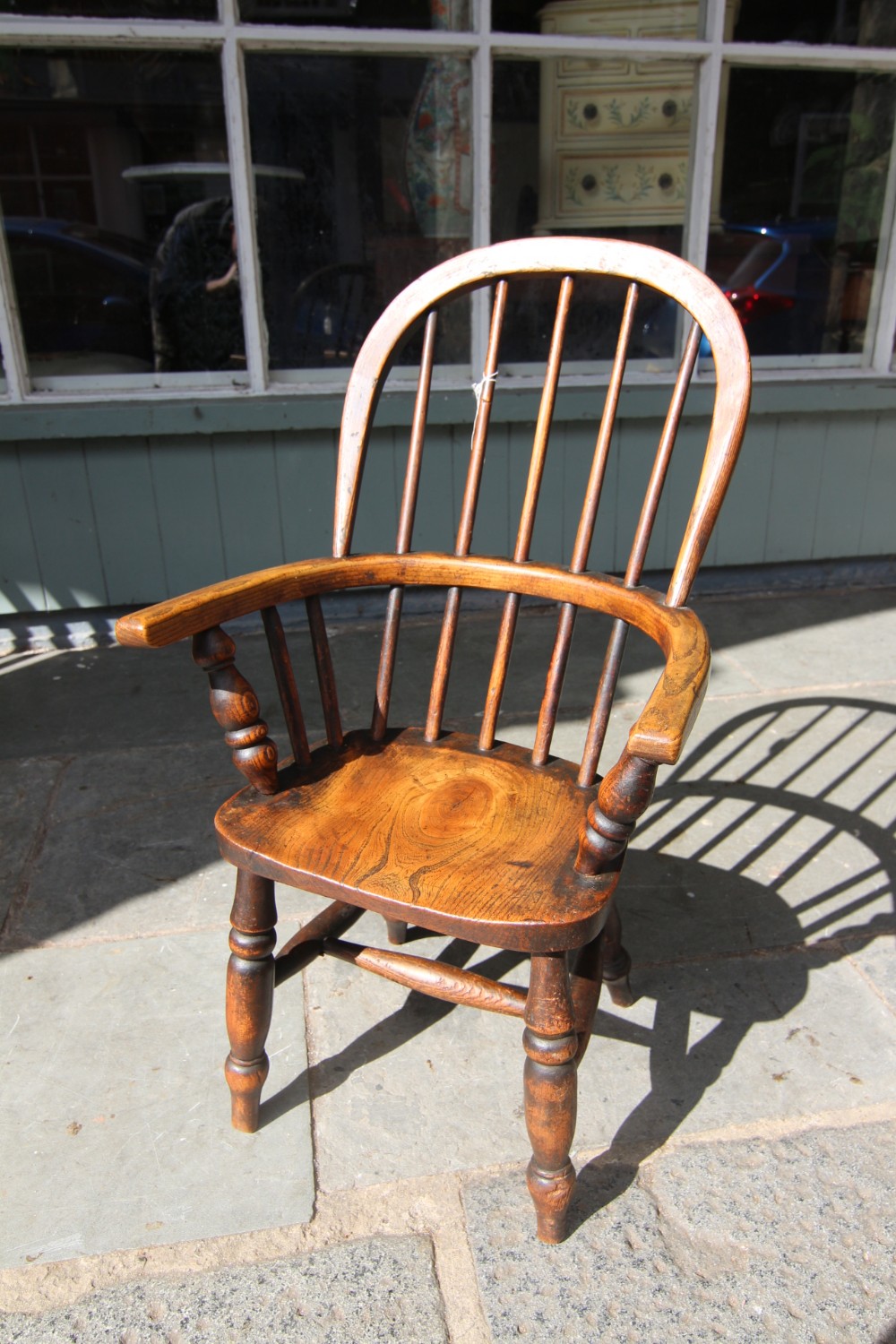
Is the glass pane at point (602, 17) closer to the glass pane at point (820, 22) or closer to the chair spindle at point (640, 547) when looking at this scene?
the glass pane at point (820, 22)

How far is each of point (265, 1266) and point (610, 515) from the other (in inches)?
107

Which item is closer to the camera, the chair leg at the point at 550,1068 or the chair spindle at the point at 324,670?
the chair leg at the point at 550,1068

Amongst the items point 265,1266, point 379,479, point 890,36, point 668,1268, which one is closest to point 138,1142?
point 265,1266

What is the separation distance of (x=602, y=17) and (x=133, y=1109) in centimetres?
335

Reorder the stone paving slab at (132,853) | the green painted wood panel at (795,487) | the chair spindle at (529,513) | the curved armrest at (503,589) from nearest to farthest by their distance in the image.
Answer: the curved armrest at (503,589)
the chair spindle at (529,513)
the stone paving slab at (132,853)
the green painted wood panel at (795,487)

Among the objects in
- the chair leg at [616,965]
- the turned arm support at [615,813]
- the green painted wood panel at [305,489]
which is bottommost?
the chair leg at [616,965]

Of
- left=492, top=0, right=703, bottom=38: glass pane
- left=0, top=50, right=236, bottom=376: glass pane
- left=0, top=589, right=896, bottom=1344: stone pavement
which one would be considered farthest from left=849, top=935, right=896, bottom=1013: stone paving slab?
left=492, top=0, right=703, bottom=38: glass pane

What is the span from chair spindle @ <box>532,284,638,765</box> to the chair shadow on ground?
0.53 meters

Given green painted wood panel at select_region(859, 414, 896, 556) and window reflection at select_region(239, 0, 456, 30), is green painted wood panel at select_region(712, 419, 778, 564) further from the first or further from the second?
window reflection at select_region(239, 0, 456, 30)

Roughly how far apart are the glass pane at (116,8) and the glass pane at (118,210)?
0.09 metres

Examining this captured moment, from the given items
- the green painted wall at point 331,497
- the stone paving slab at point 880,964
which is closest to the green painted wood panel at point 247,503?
the green painted wall at point 331,497

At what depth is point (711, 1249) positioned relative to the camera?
4.10 ft

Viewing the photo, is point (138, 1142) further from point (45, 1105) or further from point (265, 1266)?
point (265, 1266)

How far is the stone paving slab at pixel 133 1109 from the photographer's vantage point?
1.31 m
